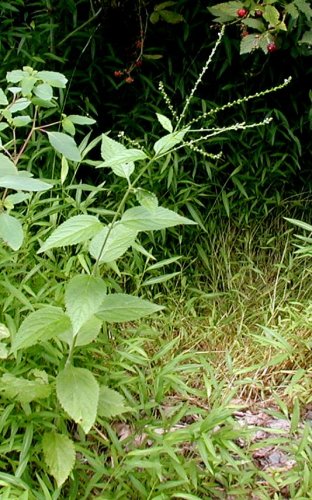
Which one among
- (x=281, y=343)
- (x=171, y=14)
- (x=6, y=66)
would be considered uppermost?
(x=171, y=14)

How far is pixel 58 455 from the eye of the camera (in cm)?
185

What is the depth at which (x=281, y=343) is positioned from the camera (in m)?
2.43

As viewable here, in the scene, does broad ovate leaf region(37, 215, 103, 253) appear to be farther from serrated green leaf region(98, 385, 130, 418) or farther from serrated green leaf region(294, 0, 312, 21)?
serrated green leaf region(294, 0, 312, 21)

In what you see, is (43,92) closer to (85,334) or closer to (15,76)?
(15,76)

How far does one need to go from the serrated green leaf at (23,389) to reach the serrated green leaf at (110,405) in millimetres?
138

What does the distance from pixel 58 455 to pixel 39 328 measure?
1.07 feet

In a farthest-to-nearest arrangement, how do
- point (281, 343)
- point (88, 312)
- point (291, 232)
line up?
1. point (291, 232)
2. point (281, 343)
3. point (88, 312)

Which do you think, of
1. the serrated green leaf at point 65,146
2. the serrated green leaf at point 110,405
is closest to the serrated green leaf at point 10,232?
the serrated green leaf at point 65,146

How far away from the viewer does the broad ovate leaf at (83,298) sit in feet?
5.55

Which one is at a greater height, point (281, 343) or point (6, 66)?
point (6, 66)

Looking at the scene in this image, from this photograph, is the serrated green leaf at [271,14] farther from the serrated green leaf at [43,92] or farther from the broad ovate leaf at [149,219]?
the broad ovate leaf at [149,219]

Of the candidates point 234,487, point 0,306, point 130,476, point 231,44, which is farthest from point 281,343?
point 231,44

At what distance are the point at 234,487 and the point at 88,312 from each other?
0.69 m

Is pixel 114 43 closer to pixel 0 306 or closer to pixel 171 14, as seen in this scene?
pixel 171 14
